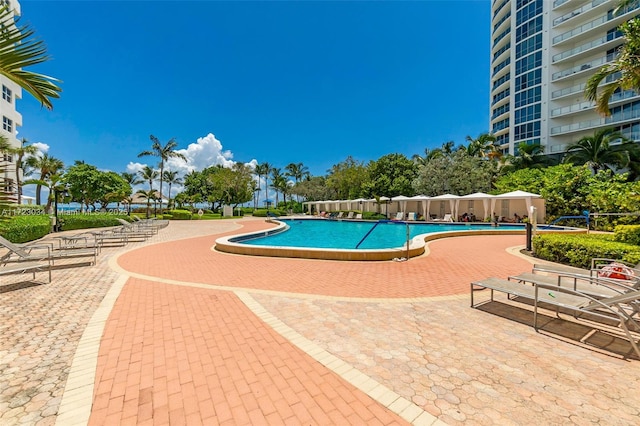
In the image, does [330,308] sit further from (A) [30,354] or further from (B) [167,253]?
(B) [167,253]

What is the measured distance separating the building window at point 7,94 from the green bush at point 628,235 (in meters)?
42.9

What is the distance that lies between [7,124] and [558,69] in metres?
62.3

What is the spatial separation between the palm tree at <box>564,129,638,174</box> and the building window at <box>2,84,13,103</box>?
55.5 metres

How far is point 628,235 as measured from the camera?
7.78 m

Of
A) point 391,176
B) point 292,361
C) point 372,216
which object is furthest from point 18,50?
point 391,176

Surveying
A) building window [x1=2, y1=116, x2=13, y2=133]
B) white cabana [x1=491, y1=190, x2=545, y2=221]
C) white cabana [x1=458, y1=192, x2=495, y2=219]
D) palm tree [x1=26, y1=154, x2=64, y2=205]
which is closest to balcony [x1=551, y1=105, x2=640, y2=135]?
white cabana [x1=491, y1=190, x2=545, y2=221]

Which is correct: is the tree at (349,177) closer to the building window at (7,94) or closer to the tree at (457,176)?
the tree at (457,176)

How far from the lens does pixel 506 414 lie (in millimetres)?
2232

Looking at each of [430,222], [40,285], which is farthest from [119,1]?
[430,222]

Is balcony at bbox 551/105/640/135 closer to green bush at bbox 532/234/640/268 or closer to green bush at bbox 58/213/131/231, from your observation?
green bush at bbox 532/234/640/268

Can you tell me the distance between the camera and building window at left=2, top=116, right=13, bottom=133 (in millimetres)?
24381

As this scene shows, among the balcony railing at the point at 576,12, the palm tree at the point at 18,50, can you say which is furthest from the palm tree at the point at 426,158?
the palm tree at the point at 18,50

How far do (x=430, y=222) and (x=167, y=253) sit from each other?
73.9ft

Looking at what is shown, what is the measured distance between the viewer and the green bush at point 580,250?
655cm
